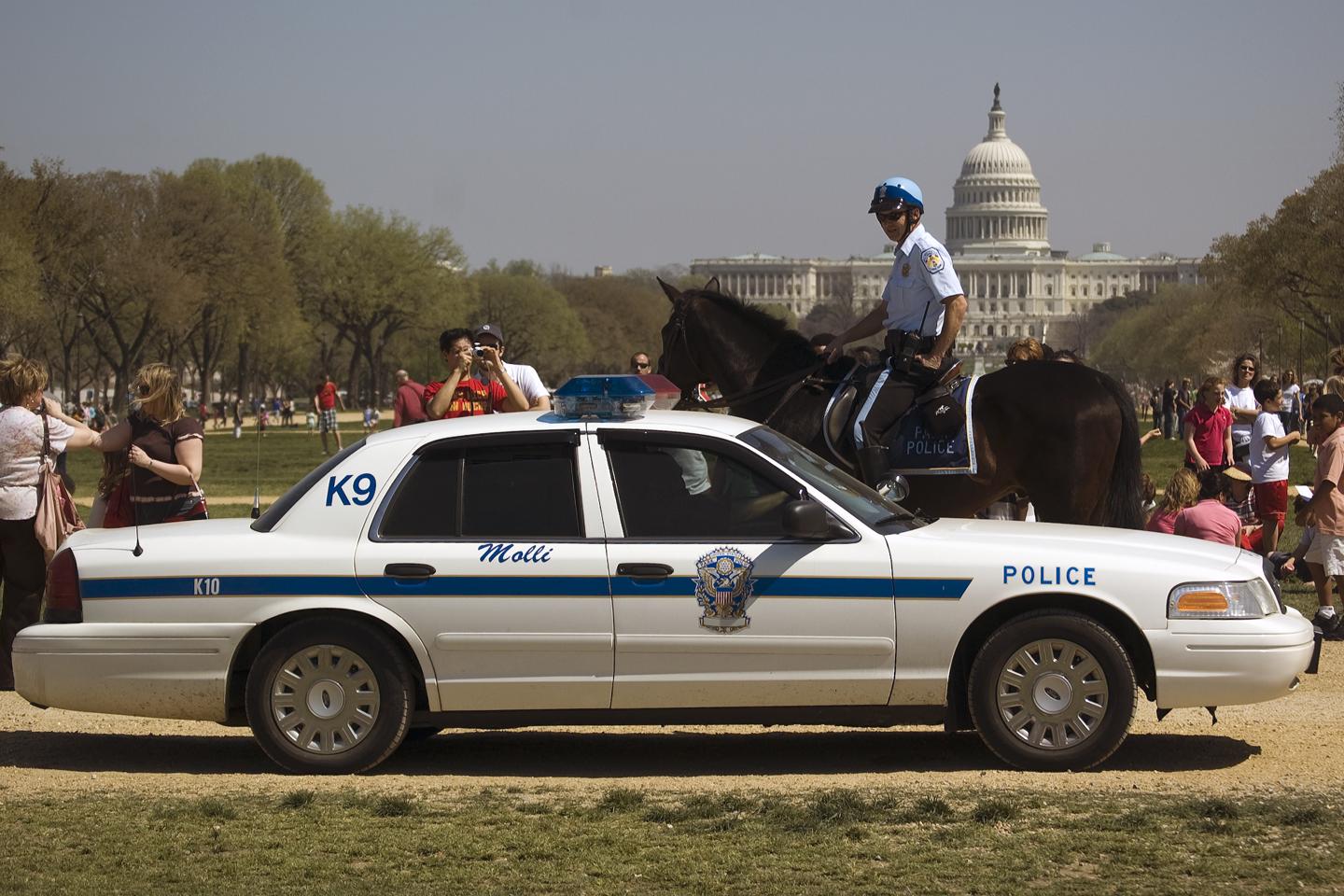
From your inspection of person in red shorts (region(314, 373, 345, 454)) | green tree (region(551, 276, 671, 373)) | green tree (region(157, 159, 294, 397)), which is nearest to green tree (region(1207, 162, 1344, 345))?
person in red shorts (region(314, 373, 345, 454))

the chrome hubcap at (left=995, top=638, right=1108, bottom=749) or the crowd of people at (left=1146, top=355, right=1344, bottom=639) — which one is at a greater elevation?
the crowd of people at (left=1146, top=355, right=1344, bottom=639)

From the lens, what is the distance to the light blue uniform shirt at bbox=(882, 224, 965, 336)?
11367mm

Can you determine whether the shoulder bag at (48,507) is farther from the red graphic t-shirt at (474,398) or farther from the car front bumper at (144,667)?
the car front bumper at (144,667)

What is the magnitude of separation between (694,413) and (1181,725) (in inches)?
115

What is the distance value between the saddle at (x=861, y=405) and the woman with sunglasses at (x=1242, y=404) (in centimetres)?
787

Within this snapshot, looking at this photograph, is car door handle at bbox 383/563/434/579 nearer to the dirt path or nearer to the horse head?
the dirt path

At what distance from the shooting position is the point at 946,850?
7.17 meters

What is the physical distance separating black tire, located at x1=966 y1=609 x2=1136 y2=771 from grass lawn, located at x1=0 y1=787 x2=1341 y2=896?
48 cm

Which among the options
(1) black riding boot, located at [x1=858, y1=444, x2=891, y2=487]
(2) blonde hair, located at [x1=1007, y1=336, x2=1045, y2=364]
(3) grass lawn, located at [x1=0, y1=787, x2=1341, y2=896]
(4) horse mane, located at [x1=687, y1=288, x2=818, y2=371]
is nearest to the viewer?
(3) grass lawn, located at [x1=0, y1=787, x2=1341, y2=896]

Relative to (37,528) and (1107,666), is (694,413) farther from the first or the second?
(37,528)

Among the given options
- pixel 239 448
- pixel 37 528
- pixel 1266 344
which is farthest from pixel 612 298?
pixel 37 528

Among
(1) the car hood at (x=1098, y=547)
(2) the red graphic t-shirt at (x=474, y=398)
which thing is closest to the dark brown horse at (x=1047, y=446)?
(1) the car hood at (x=1098, y=547)

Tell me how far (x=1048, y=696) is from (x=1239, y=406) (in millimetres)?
12204

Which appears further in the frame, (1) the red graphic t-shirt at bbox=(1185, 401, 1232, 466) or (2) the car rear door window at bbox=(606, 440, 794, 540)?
(1) the red graphic t-shirt at bbox=(1185, 401, 1232, 466)
